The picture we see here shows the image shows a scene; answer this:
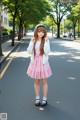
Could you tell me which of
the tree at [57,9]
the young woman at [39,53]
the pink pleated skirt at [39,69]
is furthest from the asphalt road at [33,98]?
the tree at [57,9]

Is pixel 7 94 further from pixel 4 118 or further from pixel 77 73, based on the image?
pixel 77 73

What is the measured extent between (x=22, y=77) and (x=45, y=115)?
554cm

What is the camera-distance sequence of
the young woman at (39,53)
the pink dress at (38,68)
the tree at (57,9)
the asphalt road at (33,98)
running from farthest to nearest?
the tree at (57,9), the pink dress at (38,68), the young woman at (39,53), the asphalt road at (33,98)

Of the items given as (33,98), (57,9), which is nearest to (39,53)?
(33,98)

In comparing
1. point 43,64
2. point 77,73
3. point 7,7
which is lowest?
point 77,73

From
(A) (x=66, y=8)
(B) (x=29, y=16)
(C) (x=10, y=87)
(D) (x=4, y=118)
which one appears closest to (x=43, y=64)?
(D) (x=4, y=118)

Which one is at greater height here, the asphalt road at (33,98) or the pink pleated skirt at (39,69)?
the pink pleated skirt at (39,69)

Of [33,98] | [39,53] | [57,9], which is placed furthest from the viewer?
[57,9]

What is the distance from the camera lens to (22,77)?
1240 centimetres

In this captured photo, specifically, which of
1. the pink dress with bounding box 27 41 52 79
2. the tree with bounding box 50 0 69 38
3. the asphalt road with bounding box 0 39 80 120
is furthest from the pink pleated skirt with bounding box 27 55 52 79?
the tree with bounding box 50 0 69 38

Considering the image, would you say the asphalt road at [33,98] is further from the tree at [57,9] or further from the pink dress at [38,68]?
the tree at [57,9]

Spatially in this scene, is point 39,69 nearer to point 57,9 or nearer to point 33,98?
point 33,98

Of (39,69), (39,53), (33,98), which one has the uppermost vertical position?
(39,53)

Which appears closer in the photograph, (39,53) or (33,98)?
(39,53)
